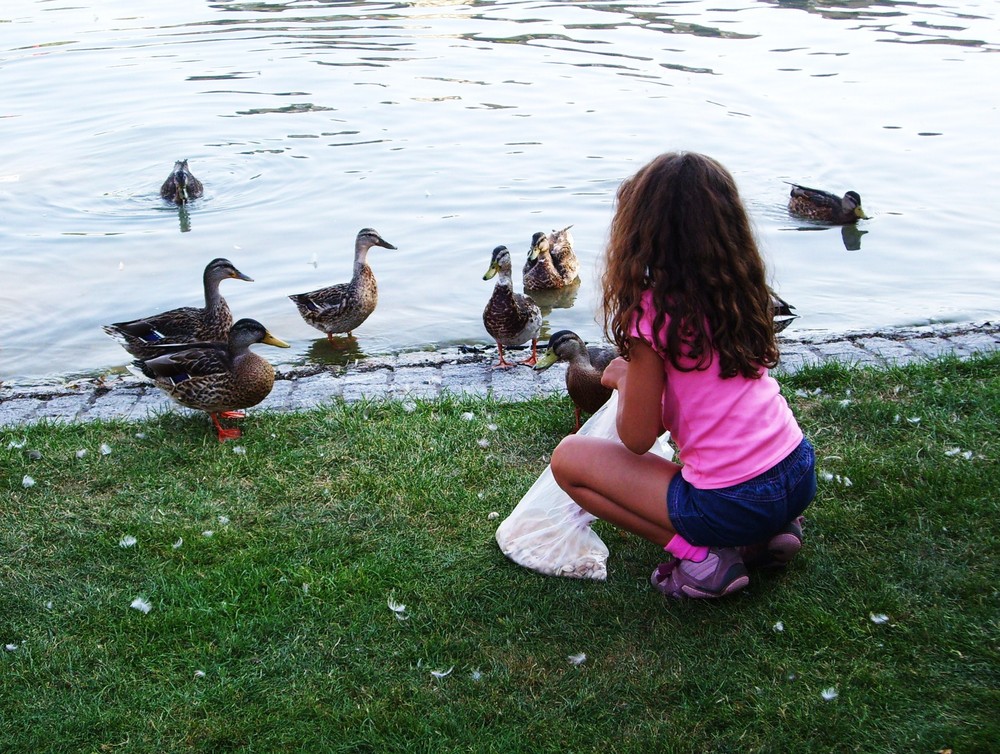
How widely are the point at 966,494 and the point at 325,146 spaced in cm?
916

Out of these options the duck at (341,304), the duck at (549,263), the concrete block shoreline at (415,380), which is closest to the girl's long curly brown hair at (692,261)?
the concrete block shoreline at (415,380)

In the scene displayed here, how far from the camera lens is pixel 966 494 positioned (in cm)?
447

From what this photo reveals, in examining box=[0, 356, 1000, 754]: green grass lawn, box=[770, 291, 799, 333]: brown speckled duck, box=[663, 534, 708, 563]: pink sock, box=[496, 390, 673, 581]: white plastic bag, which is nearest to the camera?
box=[0, 356, 1000, 754]: green grass lawn

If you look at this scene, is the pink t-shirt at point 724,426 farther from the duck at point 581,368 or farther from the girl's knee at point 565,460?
the duck at point 581,368

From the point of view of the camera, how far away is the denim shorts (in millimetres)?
3699

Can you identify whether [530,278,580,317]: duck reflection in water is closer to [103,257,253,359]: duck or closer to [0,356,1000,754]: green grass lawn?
[103,257,253,359]: duck

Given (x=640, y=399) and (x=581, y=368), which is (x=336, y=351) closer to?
(x=581, y=368)

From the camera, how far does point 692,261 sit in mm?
3576

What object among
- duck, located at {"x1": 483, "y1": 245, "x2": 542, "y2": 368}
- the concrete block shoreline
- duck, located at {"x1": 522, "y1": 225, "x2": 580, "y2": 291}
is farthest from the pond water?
the concrete block shoreline

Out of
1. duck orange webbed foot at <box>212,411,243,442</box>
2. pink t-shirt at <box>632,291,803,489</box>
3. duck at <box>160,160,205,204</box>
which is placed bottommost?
duck orange webbed foot at <box>212,411,243,442</box>

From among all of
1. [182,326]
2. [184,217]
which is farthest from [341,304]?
[184,217]

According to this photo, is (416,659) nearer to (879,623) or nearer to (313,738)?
(313,738)

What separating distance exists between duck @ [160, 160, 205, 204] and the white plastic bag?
730 cm

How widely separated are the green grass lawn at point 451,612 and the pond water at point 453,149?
1.49m
